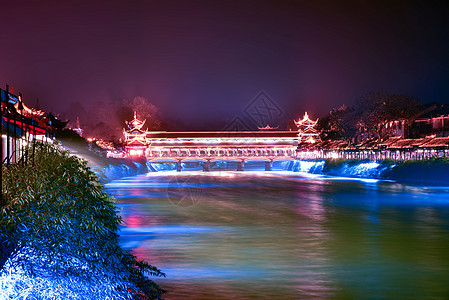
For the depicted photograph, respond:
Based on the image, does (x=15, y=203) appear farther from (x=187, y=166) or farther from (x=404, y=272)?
(x=187, y=166)

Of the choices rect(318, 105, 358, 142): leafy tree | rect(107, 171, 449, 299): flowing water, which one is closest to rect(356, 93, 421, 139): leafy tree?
rect(318, 105, 358, 142): leafy tree

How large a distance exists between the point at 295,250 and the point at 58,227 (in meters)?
10.3

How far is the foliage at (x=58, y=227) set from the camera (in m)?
8.40

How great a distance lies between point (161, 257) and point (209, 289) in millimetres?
4315

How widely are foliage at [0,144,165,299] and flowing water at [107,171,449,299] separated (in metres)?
2.80

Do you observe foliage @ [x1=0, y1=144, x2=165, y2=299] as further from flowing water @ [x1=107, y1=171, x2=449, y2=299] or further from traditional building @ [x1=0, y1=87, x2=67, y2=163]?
flowing water @ [x1=107, y1=171, x2=449, y2=299]

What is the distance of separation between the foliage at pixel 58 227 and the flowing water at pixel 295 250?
2801 mm

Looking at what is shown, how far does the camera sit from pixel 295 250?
18.0m

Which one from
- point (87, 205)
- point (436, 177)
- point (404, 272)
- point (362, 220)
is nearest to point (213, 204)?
point (362, 220)

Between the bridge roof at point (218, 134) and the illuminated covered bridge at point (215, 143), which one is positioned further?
the bridge roof at point (218, 134)

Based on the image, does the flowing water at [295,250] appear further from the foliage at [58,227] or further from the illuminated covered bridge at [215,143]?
the illuminated covered bridge at [215,143]

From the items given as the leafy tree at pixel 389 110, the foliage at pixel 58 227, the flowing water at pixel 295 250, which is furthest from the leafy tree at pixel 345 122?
the foliage at pixel 58 227

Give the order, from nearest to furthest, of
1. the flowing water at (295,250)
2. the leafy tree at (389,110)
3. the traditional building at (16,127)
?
the traditional building at (16,127), the flowing water at (295,250), the leafy tree at (389,110)

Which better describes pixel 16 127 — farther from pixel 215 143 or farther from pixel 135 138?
pixel 215 143
